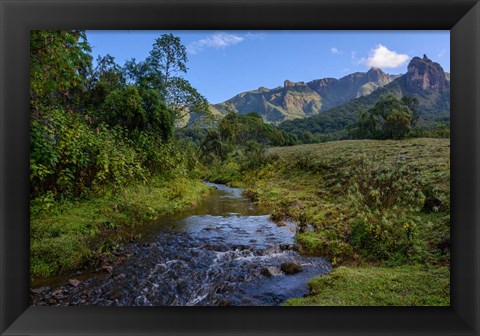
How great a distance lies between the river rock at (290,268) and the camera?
281 cm

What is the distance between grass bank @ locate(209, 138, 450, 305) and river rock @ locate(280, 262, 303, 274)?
27 cm

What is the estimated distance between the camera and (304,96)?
17.3 ft

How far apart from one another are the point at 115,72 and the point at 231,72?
1.49m

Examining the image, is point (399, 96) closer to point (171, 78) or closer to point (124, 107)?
point (171, 78)

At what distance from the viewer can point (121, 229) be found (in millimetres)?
3459

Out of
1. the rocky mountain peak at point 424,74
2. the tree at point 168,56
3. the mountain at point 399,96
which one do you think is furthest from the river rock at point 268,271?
the rocky mountain peak at point 424,74

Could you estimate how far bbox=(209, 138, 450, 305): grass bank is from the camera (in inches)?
97.1

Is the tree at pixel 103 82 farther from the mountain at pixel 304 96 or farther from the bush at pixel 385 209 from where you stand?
the bush at pixel 385 209

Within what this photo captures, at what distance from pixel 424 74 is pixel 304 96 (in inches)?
73.8

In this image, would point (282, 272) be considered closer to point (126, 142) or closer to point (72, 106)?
point (126, 142)

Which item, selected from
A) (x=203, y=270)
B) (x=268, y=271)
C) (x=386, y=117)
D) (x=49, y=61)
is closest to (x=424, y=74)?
(x=386, y=117)

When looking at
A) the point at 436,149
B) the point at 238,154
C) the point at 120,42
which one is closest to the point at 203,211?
the point at 238,154

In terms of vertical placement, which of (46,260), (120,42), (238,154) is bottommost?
(46,260)
